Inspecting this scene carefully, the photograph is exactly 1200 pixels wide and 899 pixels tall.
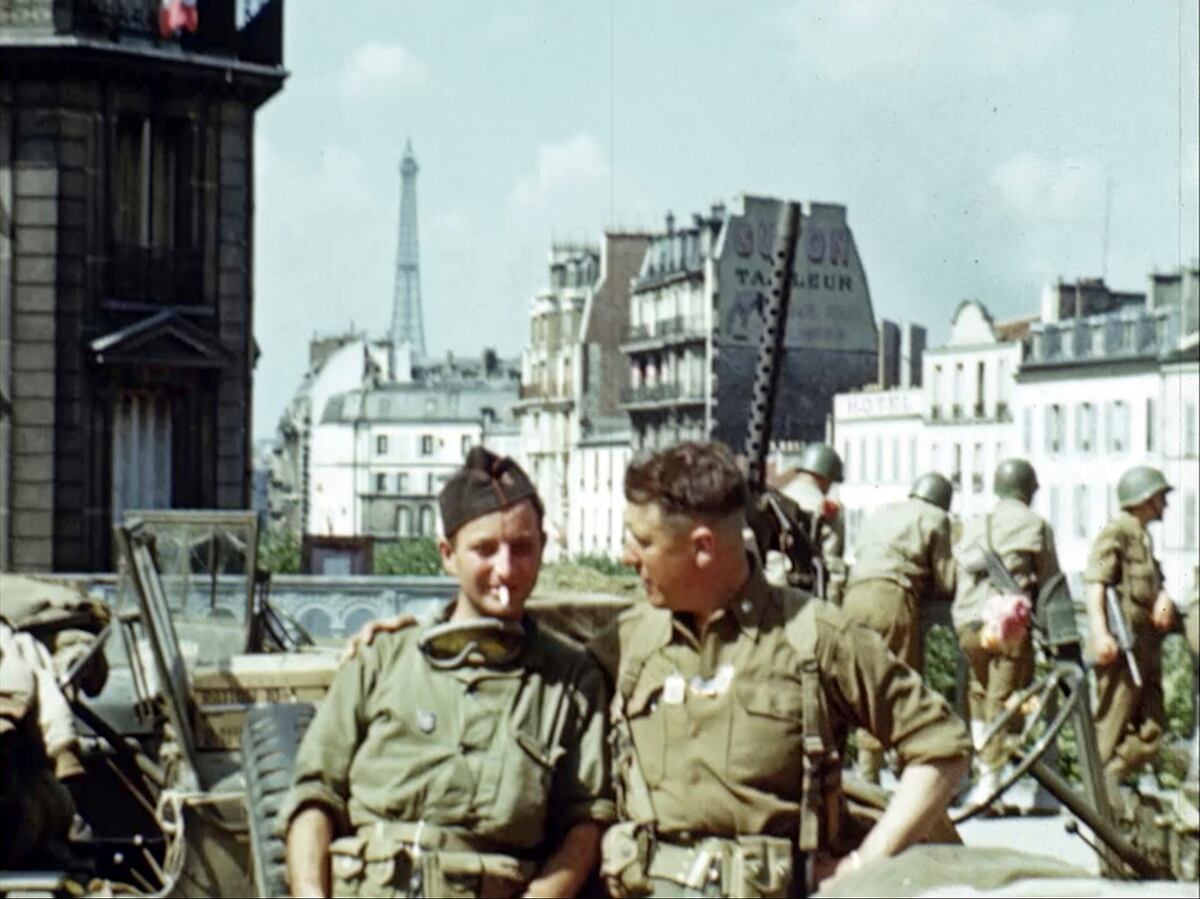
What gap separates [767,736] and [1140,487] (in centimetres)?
728

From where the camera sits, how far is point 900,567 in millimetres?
13906

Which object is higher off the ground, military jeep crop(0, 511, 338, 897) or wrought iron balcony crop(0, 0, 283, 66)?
wrought iron balcony crop(0, 0, 283, 66)

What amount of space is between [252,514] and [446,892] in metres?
7.89

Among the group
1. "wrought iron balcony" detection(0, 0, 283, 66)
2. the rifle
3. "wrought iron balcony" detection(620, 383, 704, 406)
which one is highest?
"wrought iron balcony" detection(0, 0, 283, 66)

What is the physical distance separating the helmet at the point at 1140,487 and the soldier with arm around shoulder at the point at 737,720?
23.4 feet

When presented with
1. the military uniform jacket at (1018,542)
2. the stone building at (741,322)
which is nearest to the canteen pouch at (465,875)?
the military uniform jacket at (1018,542)

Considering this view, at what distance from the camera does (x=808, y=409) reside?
367ft

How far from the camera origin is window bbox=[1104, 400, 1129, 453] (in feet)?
300

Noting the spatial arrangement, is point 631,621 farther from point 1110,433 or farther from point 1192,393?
point 1110,433

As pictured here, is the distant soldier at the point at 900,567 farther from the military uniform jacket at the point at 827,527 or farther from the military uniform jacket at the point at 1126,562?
the military uniform jacket at the point at 1126,562

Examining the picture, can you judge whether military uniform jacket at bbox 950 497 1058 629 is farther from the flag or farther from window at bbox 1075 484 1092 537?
window at bbox 1075 484 1092 537

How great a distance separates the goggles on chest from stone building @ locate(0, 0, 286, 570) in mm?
30838

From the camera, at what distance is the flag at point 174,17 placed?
123 ft

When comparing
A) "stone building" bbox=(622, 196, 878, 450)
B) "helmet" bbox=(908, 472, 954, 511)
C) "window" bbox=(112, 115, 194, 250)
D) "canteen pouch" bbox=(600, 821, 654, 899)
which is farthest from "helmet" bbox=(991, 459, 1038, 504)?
"stone building" bbox=(622, 196, 878, 450)
